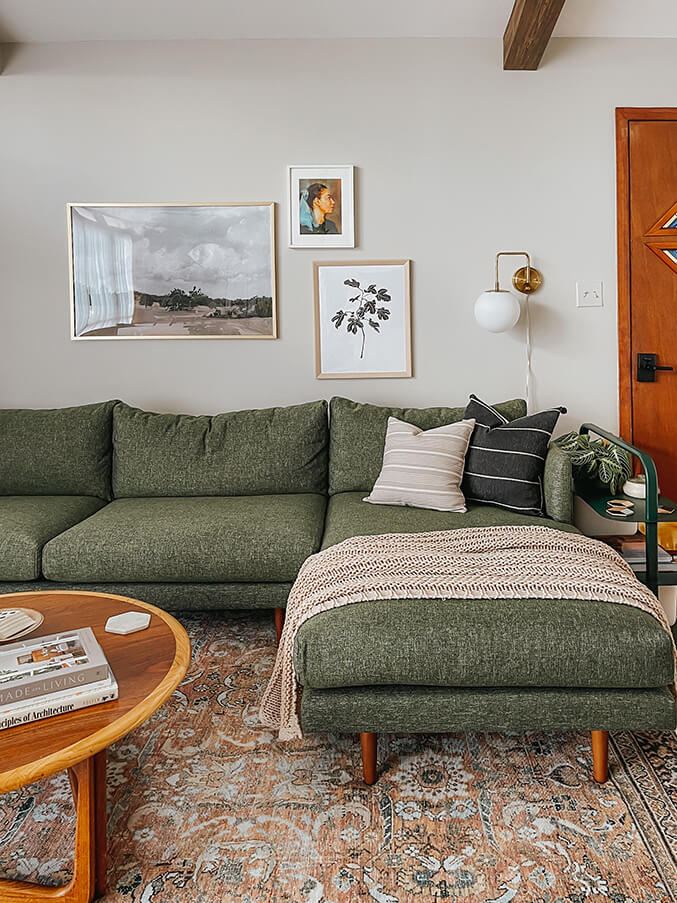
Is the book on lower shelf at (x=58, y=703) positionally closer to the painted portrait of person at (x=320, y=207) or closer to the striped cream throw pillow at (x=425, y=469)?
the striped cream throw pillow at (x=425, y=469)

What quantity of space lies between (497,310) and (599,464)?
0.82m

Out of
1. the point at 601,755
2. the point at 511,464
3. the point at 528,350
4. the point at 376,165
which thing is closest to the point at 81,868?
the point at 601,755

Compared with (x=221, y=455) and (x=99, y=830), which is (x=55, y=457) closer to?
(x=221, y=455)

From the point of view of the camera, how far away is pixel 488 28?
10.6 feet

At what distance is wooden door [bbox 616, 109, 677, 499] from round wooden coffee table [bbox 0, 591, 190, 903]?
8.49 ft

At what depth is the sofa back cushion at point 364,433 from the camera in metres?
3.04

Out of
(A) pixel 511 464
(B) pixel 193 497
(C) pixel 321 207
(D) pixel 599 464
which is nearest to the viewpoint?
(A) pixel 511 464

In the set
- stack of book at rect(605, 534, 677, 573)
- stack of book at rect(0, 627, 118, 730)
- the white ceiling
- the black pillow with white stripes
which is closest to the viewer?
stack of book at rect(0, 627, 118, 730)

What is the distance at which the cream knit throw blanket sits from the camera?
1.81 m

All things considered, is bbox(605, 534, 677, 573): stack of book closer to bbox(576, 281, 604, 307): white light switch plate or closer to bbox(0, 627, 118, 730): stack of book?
bbox(576, 281, 604, 307): white light switch plate

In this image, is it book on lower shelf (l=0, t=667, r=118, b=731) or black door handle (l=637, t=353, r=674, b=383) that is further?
black door handle (l=637, t=353, r=674, b=383)

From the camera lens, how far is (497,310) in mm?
3174

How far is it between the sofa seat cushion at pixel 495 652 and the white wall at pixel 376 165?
1872 mm

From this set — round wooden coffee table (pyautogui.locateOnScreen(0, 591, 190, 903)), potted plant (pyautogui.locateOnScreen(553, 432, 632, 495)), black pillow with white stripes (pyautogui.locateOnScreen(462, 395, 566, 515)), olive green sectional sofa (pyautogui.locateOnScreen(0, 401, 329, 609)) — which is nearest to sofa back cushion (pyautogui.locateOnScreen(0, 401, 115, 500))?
olive green sectional sofa (pyautogui.locateOnScreen(0, 401, 329, 609))
